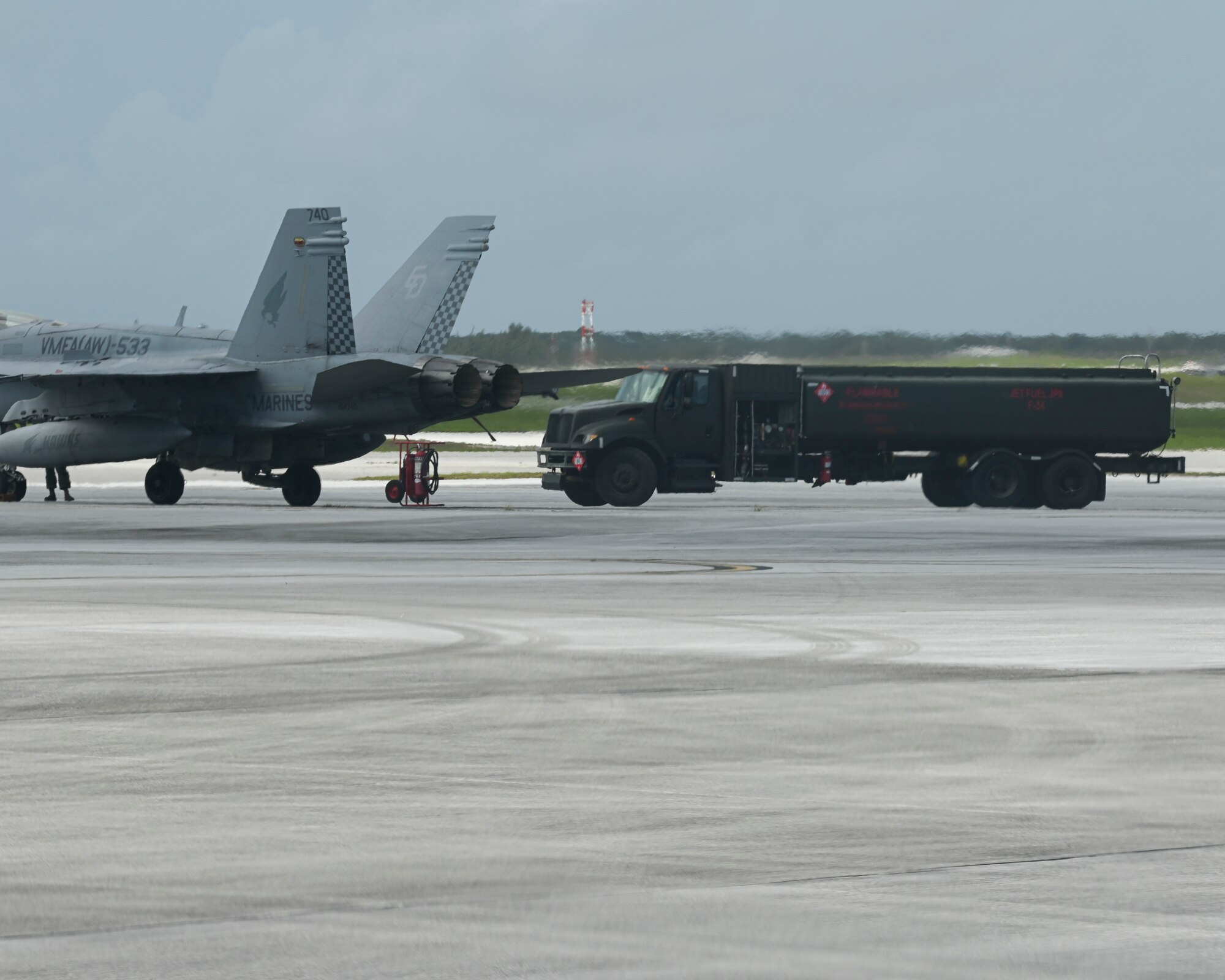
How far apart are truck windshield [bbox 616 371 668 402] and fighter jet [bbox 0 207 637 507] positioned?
605 mm

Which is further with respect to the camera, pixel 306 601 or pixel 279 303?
pixel 279 303

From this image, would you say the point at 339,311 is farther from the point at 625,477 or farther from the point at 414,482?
the point at 625,477

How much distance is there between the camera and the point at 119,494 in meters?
48.2

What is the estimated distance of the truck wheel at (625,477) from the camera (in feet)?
129

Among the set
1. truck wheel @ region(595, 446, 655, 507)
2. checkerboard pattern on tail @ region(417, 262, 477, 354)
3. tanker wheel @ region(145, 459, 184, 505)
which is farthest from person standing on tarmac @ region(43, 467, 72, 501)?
truck wheel @ region(595, 446, 655, 507)

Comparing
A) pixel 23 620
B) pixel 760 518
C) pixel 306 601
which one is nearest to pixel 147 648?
pixel 23 620

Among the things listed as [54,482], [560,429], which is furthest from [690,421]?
[54,482]

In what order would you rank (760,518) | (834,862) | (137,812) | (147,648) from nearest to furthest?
1. (834,862)
2. (137,812)
3. (147,648)
4. (760,518)

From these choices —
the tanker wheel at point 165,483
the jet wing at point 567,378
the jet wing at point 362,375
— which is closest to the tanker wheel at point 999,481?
the jet wing at point 567,378

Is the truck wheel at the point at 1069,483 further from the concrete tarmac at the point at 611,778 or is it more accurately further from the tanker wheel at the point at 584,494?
the concrete tarmac at the point at 611,778

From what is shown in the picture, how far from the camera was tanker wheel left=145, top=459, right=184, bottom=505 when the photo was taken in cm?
4128

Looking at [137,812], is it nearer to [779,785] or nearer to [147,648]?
[779,785]

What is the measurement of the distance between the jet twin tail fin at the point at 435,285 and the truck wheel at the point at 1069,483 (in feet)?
43.5

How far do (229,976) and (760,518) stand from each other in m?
30.3
